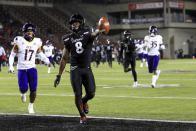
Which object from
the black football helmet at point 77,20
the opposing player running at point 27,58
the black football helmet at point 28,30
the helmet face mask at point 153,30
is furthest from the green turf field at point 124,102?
the black football helmet at point 77,20

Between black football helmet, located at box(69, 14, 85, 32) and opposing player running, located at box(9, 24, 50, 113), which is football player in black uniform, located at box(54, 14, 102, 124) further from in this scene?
opposing player running, located at box(9, 24, 50, 113)

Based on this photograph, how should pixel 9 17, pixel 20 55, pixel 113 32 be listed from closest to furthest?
pixel 20 55
pixel 9 17
pixel 113 32

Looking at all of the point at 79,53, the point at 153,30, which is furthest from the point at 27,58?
the point at 153,30

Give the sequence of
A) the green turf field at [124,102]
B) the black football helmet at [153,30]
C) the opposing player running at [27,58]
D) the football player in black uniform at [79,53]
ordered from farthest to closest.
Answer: the black football helmet at [153,30] → the opposing player running at [27,58] → the green turf field at [124,102] → the football player in black uniform at [79,53]

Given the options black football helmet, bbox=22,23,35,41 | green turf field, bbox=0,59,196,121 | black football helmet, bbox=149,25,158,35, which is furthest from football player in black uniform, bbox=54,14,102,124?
black football helmet, bbox=149,25,158,35

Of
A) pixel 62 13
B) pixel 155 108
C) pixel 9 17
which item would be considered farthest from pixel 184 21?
pixel 155 108

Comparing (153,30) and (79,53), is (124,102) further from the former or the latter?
(153,30)

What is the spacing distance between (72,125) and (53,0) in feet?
194

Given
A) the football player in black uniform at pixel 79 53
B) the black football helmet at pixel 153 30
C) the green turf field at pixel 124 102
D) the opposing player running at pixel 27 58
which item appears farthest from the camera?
the black football helmet at pixel 153 30

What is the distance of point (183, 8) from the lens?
69.2 metres

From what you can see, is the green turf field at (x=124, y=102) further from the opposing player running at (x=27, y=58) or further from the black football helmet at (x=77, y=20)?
the black football helmet at (x=77, y=20)

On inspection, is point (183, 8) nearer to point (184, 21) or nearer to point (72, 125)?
point (184, 21)

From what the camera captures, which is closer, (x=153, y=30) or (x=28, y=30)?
(x=28, y=30)

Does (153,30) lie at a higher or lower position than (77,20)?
lower
